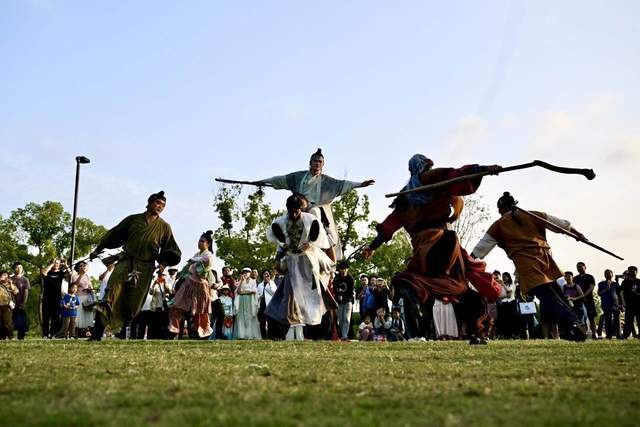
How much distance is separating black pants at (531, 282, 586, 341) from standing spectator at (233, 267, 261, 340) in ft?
32.6

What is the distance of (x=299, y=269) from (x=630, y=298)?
924 cm

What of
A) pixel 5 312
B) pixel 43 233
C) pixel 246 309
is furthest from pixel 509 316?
pixel 43 233

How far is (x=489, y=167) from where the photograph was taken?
30.7 ft

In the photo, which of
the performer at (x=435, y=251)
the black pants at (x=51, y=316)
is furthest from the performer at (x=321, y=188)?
the black pants at (x=51, y=316)

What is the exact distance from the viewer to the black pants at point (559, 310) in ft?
33.8

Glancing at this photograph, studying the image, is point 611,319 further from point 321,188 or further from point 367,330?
point 321,188

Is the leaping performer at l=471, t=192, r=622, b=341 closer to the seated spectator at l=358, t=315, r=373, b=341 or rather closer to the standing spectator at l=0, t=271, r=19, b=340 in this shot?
the seated spectator at l=358, t=315, r=373, b=341

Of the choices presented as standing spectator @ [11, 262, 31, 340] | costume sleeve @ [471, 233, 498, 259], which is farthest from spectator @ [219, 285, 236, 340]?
costume sleeve @ [471, 233, 498, 259]

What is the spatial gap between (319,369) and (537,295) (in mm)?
6171

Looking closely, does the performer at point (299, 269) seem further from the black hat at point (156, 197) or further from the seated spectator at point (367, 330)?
the seated spectator at point (367, 330)

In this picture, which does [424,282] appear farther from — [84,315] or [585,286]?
[84,315]

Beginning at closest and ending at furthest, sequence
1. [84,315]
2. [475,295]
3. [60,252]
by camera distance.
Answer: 1. [475,295]
2. [84,315]
3. [60,252]

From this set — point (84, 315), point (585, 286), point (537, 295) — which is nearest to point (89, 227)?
point (84, 315)

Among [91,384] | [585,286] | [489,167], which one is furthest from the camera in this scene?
[585,286]
